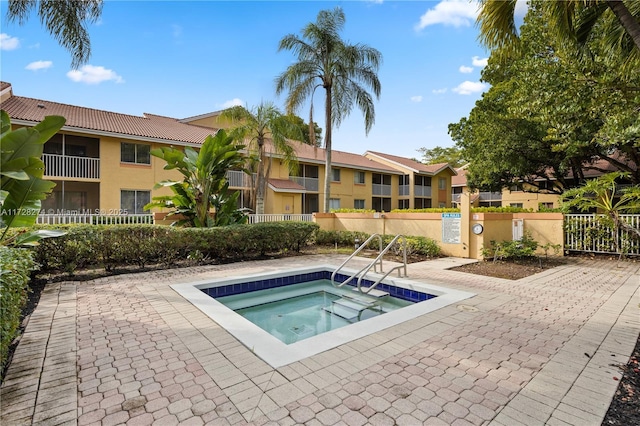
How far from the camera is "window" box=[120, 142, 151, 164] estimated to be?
17.5 meters

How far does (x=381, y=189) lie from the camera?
30.8m

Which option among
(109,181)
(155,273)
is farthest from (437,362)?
(109,181)

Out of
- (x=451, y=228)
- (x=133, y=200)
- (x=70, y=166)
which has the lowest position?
(x=451, y=228)

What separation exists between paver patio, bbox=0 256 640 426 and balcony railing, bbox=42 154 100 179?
13.9 meters

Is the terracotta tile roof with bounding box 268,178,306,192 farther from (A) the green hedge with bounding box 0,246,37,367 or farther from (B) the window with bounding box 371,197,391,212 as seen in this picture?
(A) the green hedge with bounding box 0,246,37,367

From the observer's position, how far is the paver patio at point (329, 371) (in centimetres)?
256

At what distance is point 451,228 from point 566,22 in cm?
735

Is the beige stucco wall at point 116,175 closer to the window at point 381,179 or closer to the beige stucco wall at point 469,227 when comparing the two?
the beige stucco wall at point 469,227

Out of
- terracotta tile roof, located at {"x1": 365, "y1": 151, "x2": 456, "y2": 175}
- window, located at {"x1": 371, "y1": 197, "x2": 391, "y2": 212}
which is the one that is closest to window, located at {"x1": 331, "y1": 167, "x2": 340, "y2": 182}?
window, located at {"x1": 371, "y1": 197, "x2": 391, "y2": 212}

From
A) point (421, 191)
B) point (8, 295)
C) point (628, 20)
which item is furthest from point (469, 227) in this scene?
point (421, 191)

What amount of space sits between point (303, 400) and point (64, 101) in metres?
23.5

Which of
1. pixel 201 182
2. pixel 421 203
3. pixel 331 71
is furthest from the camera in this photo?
pixel 421 203

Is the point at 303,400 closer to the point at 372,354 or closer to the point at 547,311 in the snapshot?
the point at 372,354

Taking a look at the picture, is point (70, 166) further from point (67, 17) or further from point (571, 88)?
Answer: point (571, 88)
